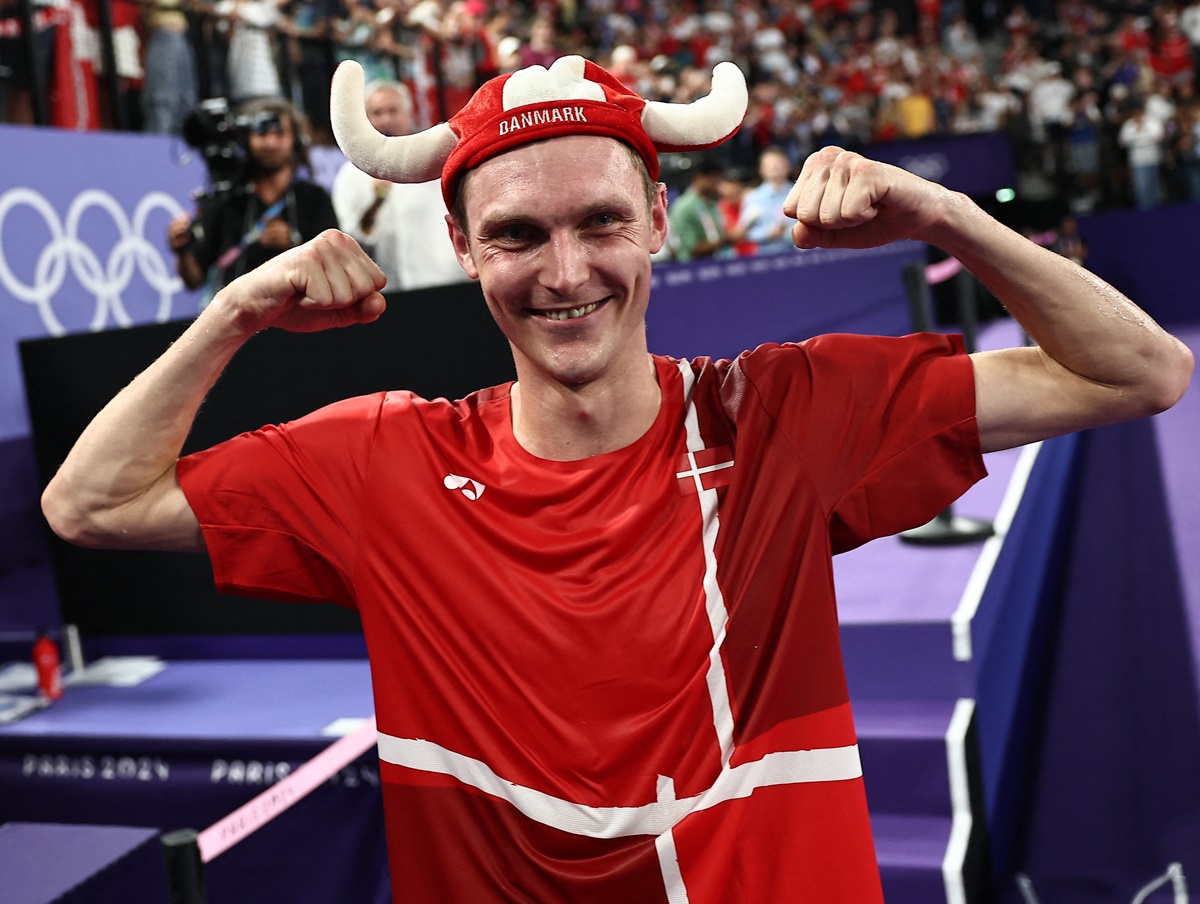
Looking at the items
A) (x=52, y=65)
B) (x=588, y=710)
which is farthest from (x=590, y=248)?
(x=52, y=65)

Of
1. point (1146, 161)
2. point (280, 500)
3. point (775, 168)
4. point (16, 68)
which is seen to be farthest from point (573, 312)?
point (1146, 161)

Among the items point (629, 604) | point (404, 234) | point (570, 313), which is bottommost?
point (629, 604)

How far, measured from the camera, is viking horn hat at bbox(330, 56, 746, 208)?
1.38 metres

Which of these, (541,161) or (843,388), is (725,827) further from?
(541,161)

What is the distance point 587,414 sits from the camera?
150cm

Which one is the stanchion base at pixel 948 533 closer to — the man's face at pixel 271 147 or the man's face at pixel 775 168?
the man's face at pixel 271 147

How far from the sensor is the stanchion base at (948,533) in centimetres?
402

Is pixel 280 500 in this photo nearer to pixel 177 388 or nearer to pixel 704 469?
pixel 177 388

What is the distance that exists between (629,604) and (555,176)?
1.68 feet

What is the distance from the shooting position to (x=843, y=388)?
1.49 m

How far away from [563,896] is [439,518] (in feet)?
1.58

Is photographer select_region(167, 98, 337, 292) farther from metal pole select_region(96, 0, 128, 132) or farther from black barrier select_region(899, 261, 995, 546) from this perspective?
metal pole select_region(96, 0, 128, 132)

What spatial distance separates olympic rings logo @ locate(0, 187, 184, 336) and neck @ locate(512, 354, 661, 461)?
3.84m

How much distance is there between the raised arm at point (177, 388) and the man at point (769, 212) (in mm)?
6493
